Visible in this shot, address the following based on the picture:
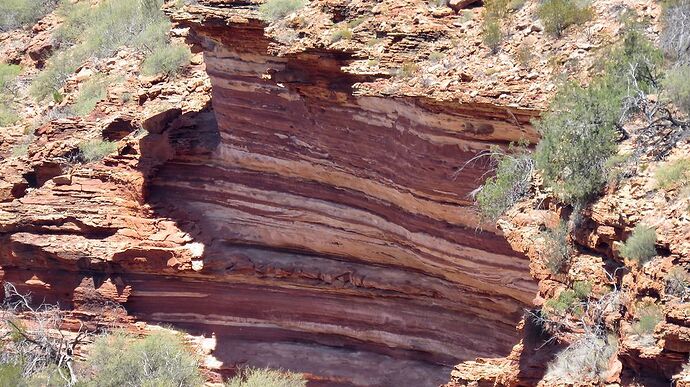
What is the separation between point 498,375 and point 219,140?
28.3ft

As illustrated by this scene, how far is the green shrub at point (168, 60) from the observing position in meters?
24.0

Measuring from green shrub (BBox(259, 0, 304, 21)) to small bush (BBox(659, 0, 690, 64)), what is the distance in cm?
678

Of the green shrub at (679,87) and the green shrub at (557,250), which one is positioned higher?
the green shrub at (679,87)

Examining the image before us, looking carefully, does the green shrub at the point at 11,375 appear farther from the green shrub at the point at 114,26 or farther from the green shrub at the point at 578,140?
the green shrub at the point at 578,140

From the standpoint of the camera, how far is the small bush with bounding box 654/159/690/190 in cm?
1220

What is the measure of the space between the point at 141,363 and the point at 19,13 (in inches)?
635

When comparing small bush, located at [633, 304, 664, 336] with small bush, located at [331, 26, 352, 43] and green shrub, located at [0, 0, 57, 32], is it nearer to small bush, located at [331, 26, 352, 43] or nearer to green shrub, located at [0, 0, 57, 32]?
small bush, located at [331, 26, 352, 43]

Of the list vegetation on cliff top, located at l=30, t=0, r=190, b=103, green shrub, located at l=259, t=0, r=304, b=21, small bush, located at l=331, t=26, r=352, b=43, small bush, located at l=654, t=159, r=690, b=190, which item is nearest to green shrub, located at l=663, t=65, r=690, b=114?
small bush, located at l=654, t=159, r=690, b=190

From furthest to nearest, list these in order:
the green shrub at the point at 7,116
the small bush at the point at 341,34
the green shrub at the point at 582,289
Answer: the green shrub at the point at 7,116
the small bush at the point at 341,34
the green shrub at the point at 582,289

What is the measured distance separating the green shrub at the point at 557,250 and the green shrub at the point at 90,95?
1344 centimetres

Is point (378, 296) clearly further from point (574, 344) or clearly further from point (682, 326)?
point (682, 326)

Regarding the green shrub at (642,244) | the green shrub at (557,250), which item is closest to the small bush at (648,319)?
the green shrub at (642,244)

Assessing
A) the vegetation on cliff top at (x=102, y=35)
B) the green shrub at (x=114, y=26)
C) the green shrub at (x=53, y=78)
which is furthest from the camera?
the green shrub at (x=53, y=78)

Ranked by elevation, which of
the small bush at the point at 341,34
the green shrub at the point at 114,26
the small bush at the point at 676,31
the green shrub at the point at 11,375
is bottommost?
the green shrub at the point at 11,375
